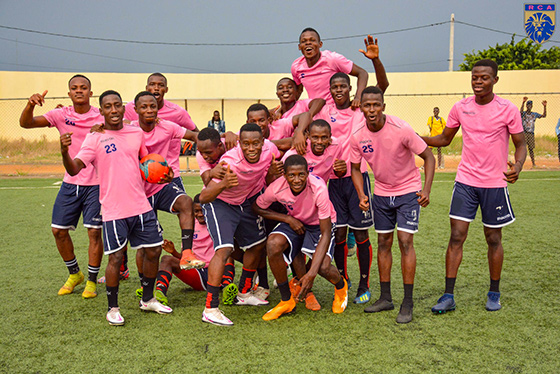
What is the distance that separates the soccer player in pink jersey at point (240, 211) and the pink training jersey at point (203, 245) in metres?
0.33

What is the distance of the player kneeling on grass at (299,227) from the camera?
5.05 metres

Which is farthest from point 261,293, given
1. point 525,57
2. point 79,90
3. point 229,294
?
point 525,57

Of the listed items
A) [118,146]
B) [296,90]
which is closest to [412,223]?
[296,90]

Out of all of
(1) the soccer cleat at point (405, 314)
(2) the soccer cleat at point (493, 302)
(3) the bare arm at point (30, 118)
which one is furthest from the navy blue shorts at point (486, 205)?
(3) the bare arm at point (30, 118)

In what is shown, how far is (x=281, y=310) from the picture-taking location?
5.11 m

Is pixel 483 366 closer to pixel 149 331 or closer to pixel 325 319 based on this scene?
pixel 325 319

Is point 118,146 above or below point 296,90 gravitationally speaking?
below

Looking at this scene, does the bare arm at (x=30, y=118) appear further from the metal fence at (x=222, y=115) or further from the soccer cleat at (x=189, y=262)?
the metal fence at (x=222, y=115)

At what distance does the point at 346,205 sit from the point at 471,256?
248 cm

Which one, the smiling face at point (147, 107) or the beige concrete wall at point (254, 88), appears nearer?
the smiling face at point (147, 107)

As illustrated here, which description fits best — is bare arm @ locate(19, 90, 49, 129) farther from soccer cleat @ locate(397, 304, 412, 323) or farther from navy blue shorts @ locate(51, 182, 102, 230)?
soccer cleat @ locate(397, 304, 412, 323)

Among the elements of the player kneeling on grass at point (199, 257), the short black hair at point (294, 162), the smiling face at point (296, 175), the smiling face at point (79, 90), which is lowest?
the player kneeling on grass at point (199, 257)

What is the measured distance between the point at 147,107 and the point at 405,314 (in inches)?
136

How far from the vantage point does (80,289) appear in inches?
243
